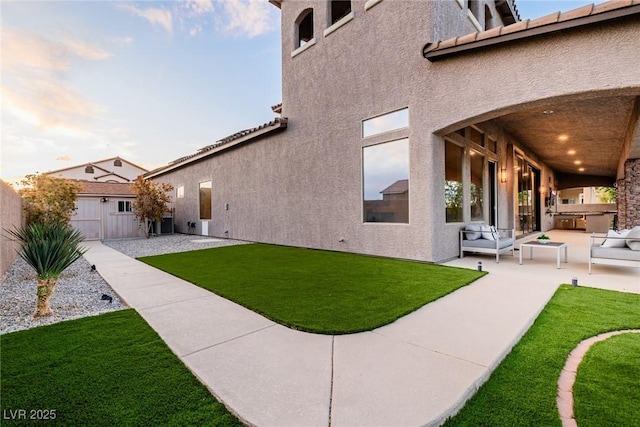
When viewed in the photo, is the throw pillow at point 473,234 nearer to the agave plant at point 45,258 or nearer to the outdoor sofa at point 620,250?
the outdoor sofa at point 620,250

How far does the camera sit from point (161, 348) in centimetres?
274

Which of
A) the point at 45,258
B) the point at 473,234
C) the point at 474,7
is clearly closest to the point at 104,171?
the point at 45,258

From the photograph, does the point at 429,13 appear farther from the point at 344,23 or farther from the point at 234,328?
the point at 234,328

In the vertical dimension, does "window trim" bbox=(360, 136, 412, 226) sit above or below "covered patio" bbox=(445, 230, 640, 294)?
above

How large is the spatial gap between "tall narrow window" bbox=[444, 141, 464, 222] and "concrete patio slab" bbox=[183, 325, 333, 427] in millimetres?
5874

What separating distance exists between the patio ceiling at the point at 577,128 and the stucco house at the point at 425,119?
0.07 meters

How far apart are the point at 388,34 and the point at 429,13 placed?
1.14 metres

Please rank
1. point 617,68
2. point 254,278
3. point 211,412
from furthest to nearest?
point 254,278
point 617,68
point 211,412

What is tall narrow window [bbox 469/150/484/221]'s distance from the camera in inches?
345

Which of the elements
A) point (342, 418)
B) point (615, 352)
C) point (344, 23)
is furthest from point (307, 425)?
point (344, 23)

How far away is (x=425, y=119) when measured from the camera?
682 centimetres

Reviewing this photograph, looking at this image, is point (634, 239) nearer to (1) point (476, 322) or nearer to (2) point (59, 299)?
(1) point (476, 322)

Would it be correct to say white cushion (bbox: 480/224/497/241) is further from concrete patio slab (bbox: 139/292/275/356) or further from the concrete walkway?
concrete patio slab (bbox: 139/292/275/356)

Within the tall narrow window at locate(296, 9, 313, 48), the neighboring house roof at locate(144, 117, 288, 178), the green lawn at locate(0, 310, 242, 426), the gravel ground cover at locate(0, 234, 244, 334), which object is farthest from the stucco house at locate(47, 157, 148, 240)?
the green lawn at locate(0, 310, 242, 426)
